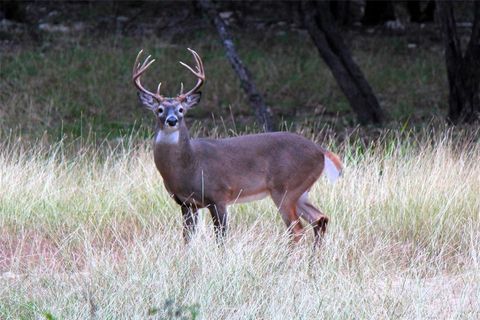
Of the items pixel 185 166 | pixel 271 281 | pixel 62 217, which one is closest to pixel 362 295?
pixel 271 281

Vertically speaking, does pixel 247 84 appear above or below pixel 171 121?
below

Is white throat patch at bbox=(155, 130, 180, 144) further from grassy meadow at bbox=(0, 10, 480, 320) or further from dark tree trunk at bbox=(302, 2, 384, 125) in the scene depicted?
dark tree trunk at bbox=(302, 2, 384, 125)

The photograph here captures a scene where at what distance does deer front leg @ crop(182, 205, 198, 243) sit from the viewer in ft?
23.6

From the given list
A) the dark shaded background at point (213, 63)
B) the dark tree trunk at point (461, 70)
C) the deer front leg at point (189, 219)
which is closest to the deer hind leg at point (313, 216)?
the deer front leg at point (189, 219)

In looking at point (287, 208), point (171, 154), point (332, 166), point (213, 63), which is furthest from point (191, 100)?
point (213, 63)

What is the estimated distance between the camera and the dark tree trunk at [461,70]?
13.0 meters

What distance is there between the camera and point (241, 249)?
667cm

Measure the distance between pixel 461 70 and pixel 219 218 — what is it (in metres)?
6.77

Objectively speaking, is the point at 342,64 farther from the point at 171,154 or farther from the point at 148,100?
the point at 171,154

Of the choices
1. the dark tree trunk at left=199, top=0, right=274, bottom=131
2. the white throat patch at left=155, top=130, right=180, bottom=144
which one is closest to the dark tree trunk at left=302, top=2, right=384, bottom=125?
the dark tree trunk at left=199, top=0, right=274, bottom=131

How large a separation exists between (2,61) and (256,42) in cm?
414

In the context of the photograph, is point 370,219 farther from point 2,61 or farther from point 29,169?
point 2,61

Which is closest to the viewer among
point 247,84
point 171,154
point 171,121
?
point 171,121

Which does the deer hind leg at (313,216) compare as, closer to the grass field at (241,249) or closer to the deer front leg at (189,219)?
the grass field at (241,249)
